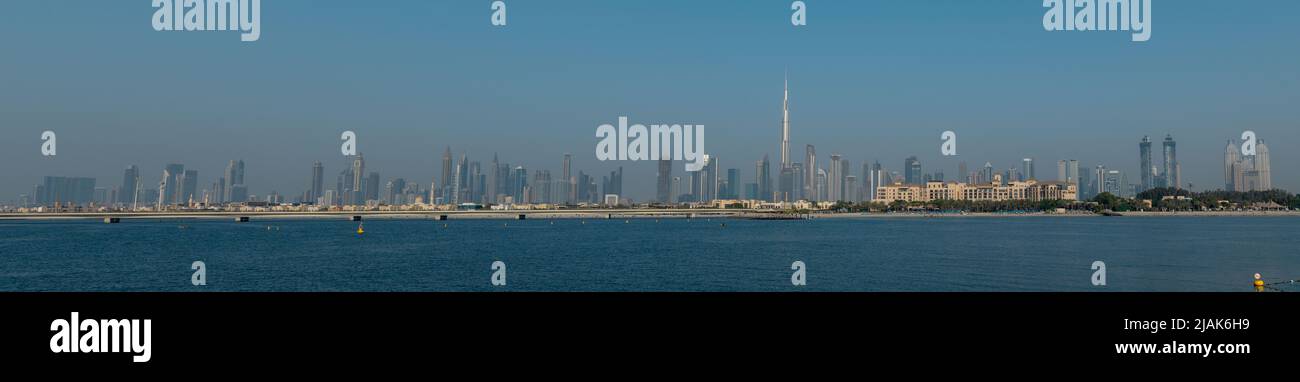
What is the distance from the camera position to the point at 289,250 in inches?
3071

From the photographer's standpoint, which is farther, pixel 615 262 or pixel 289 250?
pixel 289 250

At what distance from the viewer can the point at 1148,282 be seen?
44344mm
